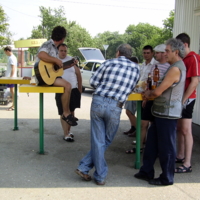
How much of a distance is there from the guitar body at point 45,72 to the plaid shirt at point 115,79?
0.96 m

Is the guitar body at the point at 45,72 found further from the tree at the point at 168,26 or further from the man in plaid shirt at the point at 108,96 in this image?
the tree at the point at 168,26

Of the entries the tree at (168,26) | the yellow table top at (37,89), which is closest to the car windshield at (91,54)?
the yellow table top at (37,89)

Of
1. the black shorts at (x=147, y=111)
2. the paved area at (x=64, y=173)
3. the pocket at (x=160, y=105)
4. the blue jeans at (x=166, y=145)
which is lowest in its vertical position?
the paved area at (x=64, y=173)

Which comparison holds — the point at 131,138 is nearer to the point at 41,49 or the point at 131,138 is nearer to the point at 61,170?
the point at 61,170

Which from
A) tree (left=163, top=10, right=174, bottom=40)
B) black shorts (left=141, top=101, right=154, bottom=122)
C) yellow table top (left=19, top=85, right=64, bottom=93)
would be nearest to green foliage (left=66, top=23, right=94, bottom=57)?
tree (left=163, top=10, right=174, bottom=40)

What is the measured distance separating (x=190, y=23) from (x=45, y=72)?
3972 mm

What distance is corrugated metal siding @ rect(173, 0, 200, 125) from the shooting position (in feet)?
22.4

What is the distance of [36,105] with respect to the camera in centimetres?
1080

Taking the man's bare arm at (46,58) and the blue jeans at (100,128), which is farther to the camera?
the man's bare arm at (46,58)

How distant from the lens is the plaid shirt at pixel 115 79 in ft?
12.5

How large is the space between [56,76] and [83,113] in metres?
4.86

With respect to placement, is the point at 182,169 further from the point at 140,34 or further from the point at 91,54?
the point at 140,34

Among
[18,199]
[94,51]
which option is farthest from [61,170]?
[94,51]

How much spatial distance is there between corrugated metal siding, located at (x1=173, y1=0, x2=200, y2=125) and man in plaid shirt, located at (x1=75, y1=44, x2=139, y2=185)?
10.7 ft
